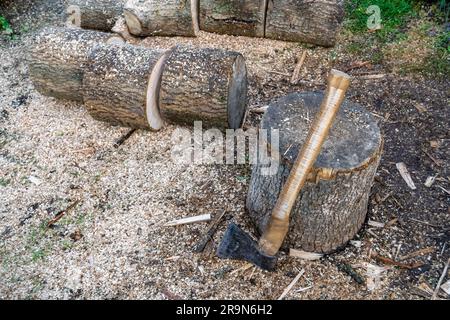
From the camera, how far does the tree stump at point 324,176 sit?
2.94 metres

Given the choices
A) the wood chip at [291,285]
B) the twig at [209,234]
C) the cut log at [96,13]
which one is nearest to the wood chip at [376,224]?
the wood chip at [291,285]

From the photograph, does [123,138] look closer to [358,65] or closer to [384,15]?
[358,65]

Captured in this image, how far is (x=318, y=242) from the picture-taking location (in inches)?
131

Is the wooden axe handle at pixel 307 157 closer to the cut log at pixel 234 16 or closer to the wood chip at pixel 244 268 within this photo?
the wood chip at pixel 244 268

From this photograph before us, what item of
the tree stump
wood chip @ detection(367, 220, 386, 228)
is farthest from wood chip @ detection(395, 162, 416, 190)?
the tree stump

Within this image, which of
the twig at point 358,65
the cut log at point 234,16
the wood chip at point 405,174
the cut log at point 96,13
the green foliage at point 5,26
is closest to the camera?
the wood chip at point 405,174

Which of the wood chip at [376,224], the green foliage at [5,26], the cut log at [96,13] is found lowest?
the wood chip at [376,224]

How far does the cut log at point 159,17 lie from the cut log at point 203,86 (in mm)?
1079

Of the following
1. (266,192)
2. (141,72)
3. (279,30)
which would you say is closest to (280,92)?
(279,30)

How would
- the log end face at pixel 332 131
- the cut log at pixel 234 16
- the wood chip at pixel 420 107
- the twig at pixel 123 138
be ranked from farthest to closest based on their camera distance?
1. the cut log at pixel 234 16
2. the wood chip at pixel 420 107
3. the twig at pixel 123 138
4. the log end face at pixel 332 131

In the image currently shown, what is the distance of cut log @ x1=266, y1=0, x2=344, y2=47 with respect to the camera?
4930 millimetres

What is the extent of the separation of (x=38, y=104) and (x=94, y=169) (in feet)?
3.83

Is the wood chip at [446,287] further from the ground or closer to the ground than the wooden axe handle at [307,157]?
closer to the ground

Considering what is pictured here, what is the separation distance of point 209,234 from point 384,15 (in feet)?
11.9
